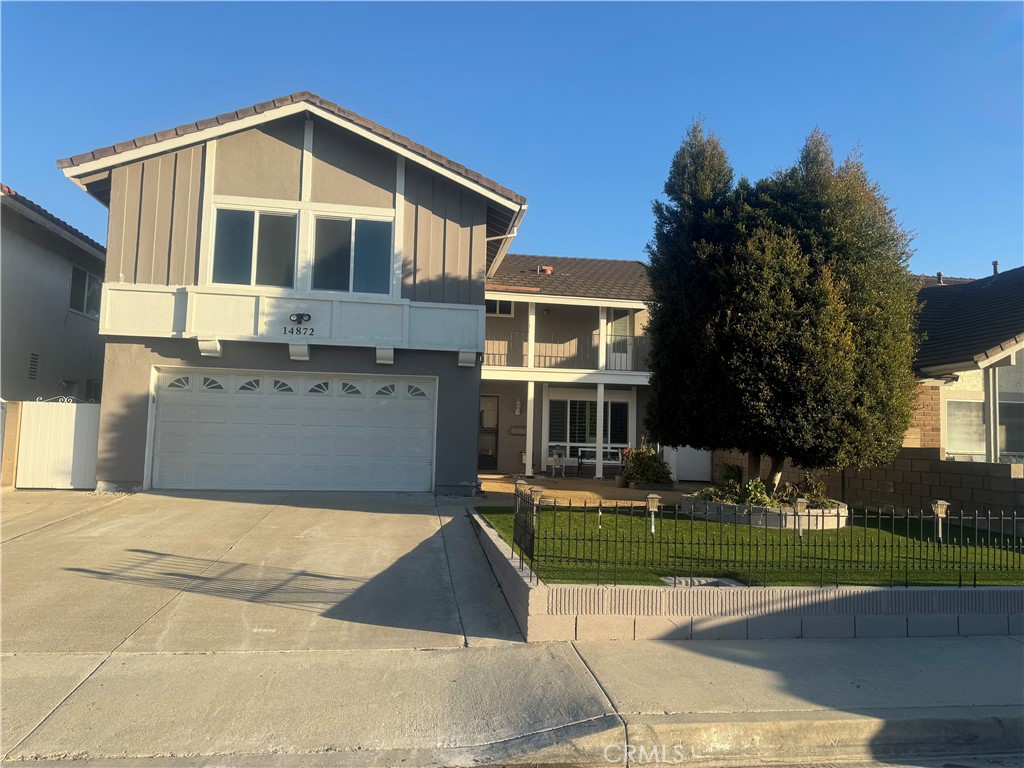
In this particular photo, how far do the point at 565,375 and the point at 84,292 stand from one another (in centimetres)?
1244

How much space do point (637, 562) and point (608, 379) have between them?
13.1 m

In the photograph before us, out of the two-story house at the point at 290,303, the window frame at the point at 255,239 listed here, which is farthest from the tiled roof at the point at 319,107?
the window frame at the point at 255,239

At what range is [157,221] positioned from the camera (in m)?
12.9

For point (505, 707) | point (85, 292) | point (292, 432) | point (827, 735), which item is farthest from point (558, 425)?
point (827, 735)

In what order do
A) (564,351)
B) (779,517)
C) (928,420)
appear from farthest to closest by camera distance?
(564,351)
(928,420)
(779,517)

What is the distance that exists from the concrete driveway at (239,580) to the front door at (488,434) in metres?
9.61

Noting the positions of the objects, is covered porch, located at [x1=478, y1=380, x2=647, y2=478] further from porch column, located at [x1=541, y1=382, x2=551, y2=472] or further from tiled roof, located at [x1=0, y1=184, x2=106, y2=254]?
tiled roof, located at [x1=0, y1=184, x2=106, y2=254]

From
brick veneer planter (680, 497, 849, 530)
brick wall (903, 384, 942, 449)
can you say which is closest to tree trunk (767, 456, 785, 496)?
brick veneer planter (680, 497, 849, 530)

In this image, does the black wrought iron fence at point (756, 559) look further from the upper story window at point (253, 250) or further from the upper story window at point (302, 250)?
the upper story window at point (253, 250)

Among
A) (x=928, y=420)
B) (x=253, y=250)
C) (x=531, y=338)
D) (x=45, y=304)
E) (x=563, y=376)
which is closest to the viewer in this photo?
(x=253, y=250)

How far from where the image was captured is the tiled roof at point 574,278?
64.7ft

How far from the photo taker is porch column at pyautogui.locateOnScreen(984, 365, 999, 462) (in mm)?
12555

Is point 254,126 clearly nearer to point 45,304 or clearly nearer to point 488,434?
point 45,304

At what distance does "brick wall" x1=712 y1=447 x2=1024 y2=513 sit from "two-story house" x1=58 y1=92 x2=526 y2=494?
7.11 meters
